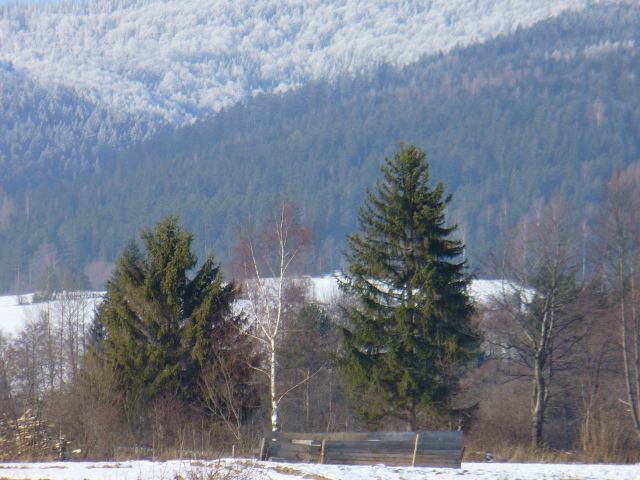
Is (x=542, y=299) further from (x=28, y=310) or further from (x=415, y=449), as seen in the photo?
(x=28, y=310)

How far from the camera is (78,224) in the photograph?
17800cm

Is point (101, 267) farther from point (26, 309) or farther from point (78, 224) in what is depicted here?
point (26, 309)

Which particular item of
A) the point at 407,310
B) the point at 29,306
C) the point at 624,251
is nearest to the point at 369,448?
the point at 407,310

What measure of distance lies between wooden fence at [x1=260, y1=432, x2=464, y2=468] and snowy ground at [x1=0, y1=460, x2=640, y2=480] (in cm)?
55

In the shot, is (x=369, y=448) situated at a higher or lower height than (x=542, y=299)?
lower

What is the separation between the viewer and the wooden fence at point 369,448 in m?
19.0

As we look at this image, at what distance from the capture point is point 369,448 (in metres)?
19.5

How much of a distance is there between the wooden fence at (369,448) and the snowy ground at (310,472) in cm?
55

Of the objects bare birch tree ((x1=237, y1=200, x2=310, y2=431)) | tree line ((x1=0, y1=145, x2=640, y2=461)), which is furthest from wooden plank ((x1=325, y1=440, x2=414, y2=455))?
bare birch tree ((x1=237, y1=200, x2=310, y2=431))

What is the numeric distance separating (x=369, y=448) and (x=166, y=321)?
12.9 m

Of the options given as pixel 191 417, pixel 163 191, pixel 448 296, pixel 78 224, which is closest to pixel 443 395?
pixel 448 296

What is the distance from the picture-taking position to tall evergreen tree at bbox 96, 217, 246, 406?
29.7 m

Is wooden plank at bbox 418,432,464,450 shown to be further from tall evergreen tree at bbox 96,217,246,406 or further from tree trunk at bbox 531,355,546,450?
tree trunk at bbox 531,355,546,450

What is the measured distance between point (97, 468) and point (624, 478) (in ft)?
32.3
